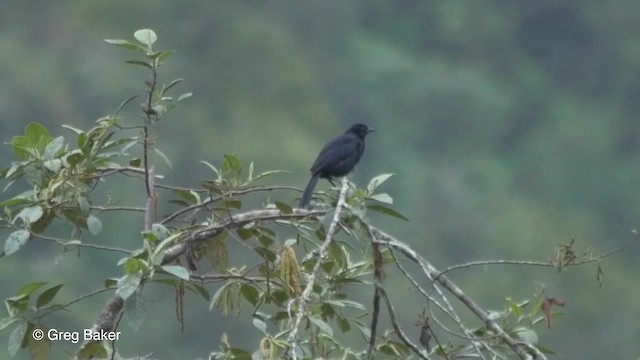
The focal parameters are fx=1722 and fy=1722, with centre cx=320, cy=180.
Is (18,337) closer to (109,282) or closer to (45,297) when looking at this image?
(45,297)

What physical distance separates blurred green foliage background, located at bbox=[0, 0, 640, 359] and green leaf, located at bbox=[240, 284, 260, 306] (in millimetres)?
13334

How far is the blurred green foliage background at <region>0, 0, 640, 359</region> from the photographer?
68.7ft

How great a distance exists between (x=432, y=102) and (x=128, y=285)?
927 inches

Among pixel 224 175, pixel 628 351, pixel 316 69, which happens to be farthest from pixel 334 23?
pixel 224 175

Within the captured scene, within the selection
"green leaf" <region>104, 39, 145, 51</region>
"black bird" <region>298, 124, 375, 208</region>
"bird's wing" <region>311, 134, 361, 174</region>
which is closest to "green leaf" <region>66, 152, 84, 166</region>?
"green leaf" <region>104, 39, 145, 51</region>

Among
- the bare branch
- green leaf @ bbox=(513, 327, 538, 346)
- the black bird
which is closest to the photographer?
the bare branch

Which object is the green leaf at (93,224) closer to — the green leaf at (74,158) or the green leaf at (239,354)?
the green leaf at (74,158)

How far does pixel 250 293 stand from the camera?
15.7 feet

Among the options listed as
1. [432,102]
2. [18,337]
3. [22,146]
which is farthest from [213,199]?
[432,102]

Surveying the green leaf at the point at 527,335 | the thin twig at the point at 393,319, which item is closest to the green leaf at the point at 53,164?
the thin twig at the point at 393,319

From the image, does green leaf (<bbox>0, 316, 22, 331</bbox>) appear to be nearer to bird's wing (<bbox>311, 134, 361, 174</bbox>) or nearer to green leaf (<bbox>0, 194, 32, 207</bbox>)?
green leaf (<bbox>0, 194, 32, 207</bbox>)

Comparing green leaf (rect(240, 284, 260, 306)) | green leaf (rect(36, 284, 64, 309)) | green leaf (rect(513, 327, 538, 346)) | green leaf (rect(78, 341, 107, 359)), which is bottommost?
green leaf (rect(78, 341, 107, 359))

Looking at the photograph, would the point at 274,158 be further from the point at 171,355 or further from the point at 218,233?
the point at 218,233

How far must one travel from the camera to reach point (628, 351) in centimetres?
1822
